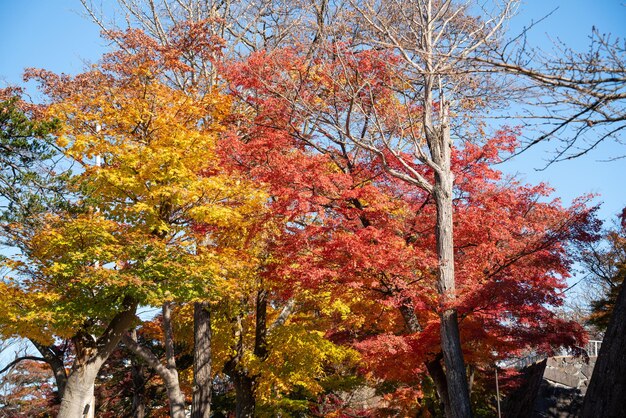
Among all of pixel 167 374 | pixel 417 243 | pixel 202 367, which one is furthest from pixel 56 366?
pixel 417 243

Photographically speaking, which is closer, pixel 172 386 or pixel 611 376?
pixel 611 376

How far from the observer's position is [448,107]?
11.3 m

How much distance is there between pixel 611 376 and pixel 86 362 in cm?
1077

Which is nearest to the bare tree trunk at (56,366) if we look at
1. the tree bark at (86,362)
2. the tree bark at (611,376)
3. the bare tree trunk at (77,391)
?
the tree bark at (86,362)

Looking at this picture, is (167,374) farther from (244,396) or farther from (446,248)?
(446,248)

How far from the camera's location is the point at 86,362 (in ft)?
40.0

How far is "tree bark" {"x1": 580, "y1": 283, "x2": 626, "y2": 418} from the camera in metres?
5.28

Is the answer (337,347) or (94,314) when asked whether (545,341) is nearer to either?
(337,347)

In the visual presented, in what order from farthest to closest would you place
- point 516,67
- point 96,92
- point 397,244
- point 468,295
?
point 96,92
point 397,244
point 468,295
point 516,67

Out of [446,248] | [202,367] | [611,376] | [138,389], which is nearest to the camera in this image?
[611,376]

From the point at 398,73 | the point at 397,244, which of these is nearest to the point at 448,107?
the point at 398,73

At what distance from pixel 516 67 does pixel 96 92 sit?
38.4 ft

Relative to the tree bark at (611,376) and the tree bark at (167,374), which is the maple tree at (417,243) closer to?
the tree bark at (611,376)

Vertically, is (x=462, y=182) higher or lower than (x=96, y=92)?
lower
